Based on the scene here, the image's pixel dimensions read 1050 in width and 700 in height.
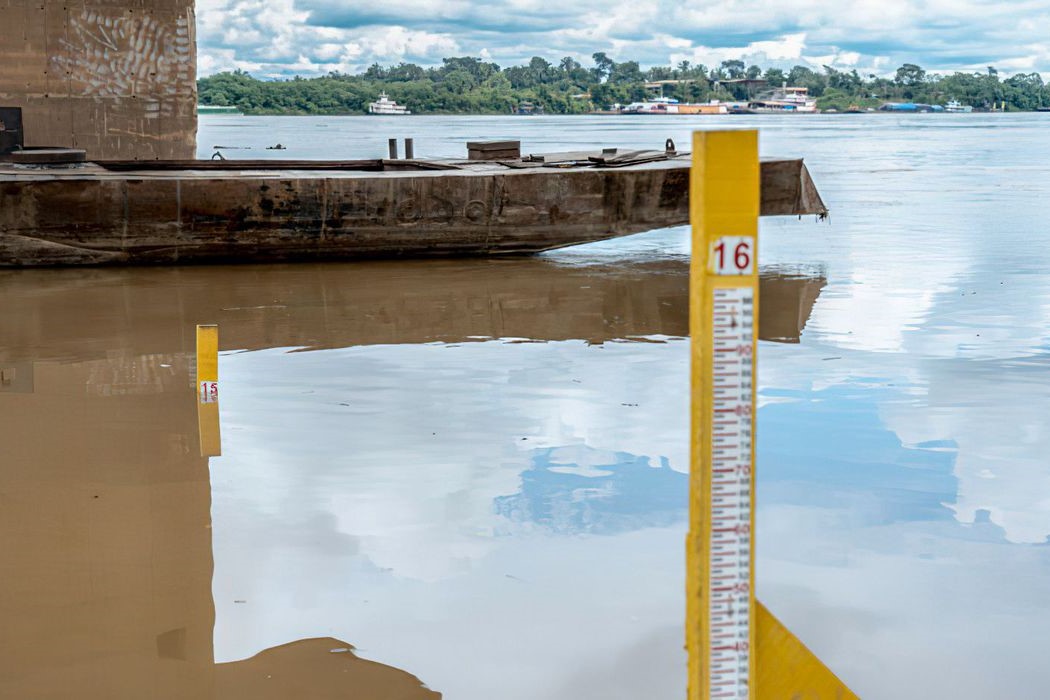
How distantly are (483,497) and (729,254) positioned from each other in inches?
138

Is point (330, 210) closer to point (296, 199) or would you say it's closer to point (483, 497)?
point (296, 199)

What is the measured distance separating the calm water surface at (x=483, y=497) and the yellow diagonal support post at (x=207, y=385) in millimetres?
120

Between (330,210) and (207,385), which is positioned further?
(330,210)

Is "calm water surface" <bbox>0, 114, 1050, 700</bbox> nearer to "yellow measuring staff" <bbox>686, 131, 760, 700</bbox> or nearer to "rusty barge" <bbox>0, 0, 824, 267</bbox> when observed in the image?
"yellow measuring staff" <bbox>686, 131, 760, 700</bbox>

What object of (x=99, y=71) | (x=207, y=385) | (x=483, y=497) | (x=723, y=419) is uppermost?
(x=99, y=71)

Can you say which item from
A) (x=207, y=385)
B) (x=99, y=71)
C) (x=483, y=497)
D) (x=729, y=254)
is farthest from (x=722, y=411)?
(x=99, y=71)

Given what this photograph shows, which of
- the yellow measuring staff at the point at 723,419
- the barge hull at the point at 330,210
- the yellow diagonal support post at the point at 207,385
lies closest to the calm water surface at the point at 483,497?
the yellow diagonal support post at the point at 207,385

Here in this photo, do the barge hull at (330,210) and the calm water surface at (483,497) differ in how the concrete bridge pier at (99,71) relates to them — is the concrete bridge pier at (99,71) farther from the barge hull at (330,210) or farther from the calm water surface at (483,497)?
the calm water surface at (483,497)

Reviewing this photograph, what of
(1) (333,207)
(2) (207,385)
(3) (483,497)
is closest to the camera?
(3) (483,497)

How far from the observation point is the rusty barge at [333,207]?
14.1 meters

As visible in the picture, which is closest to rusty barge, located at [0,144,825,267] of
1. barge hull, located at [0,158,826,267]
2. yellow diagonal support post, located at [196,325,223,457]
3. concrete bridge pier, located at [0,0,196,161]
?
barge hull, located at [0,158,826,267]

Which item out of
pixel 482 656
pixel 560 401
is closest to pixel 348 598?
pixel 482 656

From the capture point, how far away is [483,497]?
247 inches

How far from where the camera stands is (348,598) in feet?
16.4
